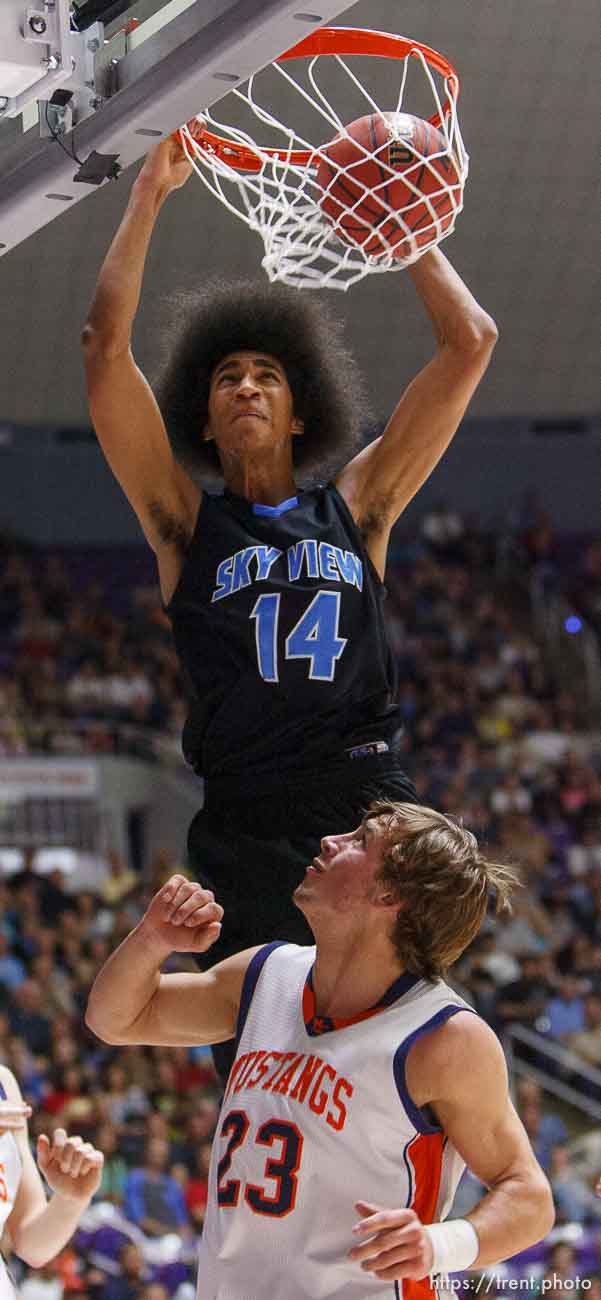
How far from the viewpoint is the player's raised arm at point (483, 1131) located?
282 cm

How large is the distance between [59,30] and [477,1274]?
23.9 ft

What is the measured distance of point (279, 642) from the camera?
3729mm

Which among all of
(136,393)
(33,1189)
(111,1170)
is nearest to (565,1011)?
(111,1170)

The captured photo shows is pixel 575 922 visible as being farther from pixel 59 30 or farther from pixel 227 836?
pixel 59 30

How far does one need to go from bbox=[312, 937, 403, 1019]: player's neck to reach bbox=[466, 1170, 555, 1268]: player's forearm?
1.28 feet

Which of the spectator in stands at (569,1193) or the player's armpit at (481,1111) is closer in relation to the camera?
the player's armpit at (481,1111)

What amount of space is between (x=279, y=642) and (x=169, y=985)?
83cm

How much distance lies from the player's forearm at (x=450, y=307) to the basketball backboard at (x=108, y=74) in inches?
37.8

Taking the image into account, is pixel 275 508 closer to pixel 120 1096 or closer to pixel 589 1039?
pixel 120 1096

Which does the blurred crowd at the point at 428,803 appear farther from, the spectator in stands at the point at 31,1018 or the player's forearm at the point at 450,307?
the player's forearm at the point at 450,307

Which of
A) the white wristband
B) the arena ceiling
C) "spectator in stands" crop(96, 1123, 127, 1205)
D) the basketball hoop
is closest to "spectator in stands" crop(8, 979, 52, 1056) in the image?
"spectator in stands" crop(96, 1123, 127, 1205)

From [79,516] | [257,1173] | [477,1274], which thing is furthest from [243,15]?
[79,516]

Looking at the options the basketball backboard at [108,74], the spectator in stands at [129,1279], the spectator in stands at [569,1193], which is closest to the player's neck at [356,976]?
the basketball backboard at [108,74]

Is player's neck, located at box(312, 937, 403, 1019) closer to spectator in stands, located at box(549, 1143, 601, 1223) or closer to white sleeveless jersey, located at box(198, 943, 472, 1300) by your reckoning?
white sleeveless jersey, located at box(198, 943, 472, 1300)
